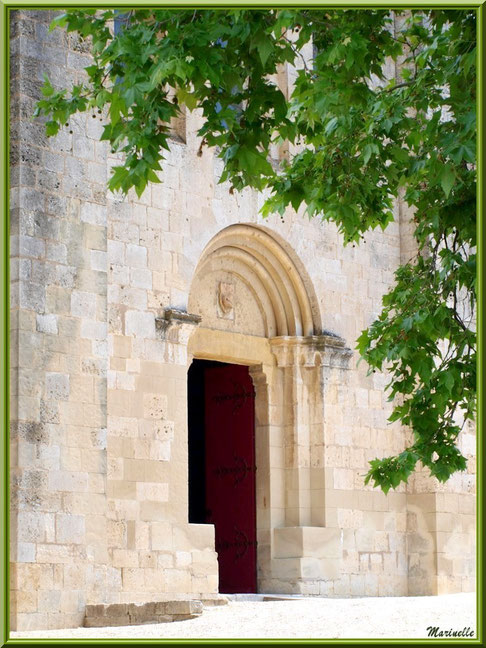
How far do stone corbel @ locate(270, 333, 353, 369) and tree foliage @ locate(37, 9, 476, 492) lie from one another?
4.31 meters

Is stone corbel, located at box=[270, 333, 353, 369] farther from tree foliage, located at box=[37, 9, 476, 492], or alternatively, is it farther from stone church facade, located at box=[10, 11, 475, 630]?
tree foliage, located at box=[37, 9, 476, 492]

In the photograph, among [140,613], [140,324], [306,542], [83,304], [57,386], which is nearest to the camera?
[140,613]

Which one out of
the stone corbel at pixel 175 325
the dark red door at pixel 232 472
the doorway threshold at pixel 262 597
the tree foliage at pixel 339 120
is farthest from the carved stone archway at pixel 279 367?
the tree foliage at pixel 339 120

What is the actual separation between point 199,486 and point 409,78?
6799 mm

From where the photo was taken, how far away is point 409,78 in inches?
415

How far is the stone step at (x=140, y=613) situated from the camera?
10.8 m

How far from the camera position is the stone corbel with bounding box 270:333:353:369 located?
1525 centimetres

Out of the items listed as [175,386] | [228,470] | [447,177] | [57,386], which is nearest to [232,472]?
[228,470]

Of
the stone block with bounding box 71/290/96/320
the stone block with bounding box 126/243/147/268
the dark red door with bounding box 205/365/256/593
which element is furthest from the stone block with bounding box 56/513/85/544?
the dark red door with bounding box 205/365/256/593

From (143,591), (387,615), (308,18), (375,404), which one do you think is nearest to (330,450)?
(375,404)

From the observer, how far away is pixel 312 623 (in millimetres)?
9742

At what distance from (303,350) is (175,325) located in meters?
2.14

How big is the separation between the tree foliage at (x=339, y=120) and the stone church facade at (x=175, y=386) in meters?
1.98

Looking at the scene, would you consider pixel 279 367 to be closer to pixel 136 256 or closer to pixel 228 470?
pixel 228 470
